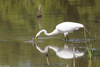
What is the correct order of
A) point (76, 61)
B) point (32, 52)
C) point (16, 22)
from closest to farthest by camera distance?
point (76, 61) → point (32, 52) → point (16, 22)

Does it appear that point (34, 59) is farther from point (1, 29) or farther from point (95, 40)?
point (1, 29)

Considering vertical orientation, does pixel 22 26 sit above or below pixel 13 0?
above

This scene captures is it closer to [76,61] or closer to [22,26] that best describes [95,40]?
[76,61]

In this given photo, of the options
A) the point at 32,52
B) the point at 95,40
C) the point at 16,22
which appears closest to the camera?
the point at 32,52

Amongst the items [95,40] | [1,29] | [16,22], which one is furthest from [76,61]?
[16,22]

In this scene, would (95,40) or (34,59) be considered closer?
(34,59)

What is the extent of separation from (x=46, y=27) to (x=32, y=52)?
6.77 meters

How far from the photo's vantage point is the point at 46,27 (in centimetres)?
1902

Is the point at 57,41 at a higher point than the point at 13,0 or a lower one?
higher

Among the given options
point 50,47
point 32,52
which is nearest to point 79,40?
point 50,47

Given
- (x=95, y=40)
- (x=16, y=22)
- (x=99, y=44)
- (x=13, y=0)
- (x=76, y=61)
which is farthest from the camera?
(x=13, y=0)

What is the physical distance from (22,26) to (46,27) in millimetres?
1254

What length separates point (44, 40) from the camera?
14742mm

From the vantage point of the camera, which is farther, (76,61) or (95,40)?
(95,40)
